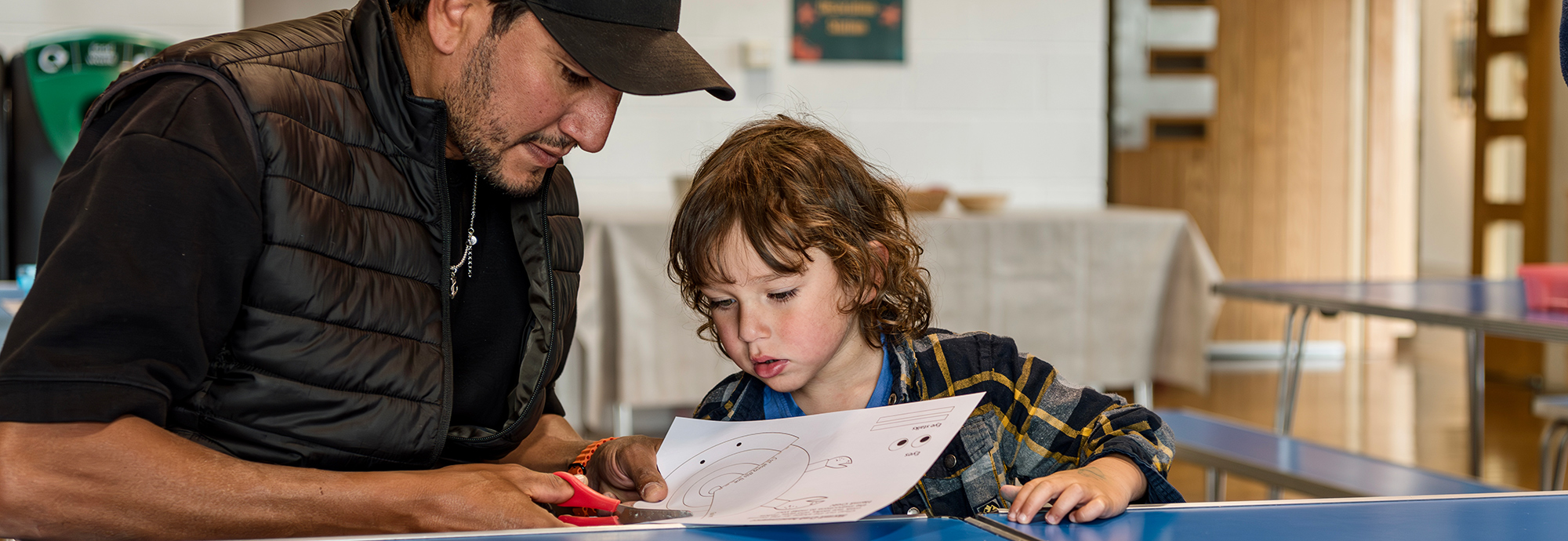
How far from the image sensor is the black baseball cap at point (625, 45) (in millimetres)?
1067

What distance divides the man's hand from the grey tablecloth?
2103mm

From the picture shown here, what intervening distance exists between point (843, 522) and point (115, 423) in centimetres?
51

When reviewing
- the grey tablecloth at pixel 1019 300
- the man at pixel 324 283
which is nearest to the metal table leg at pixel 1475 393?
the grey tablecloth at pixel 1019 300

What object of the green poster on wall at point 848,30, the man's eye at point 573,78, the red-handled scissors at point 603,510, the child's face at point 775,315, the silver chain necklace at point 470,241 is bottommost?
the red-handled scissors at point 603,510

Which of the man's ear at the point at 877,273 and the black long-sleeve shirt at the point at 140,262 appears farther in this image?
the man's ear at the point at 877,273

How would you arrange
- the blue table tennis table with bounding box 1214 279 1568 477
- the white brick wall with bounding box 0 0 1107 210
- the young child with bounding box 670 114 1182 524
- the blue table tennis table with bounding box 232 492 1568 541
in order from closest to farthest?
1. the blue table tennis table with bounding box 232 492 1568 541
2. the young child with bounding box 670 114 1182 524
3. the blue table tennis table with bounding box 1214 279 1568 477
4. the white brick wall with bounding box 0 0 1107 210

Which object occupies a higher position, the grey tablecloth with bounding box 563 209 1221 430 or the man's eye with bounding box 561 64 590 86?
the man's eye with bounding box 561 64 590 86

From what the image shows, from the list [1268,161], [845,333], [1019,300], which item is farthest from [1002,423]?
[1268,161]

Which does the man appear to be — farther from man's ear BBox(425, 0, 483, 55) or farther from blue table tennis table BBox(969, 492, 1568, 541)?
blue table tennis table BBox(969, 492, 1568, 541)

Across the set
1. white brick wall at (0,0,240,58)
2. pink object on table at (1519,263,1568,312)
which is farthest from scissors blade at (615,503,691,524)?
white brick wall at (0,0,240,58)

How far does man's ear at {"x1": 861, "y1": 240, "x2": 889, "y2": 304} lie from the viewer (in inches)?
49.4

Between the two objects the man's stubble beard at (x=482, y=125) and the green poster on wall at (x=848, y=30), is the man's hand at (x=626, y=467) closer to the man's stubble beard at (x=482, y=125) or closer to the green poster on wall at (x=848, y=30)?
the man's stubble beard at (x=482, y=125)

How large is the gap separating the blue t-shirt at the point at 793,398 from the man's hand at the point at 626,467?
6.2 inches

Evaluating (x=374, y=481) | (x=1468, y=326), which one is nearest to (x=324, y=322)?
(x=374, y=481)
